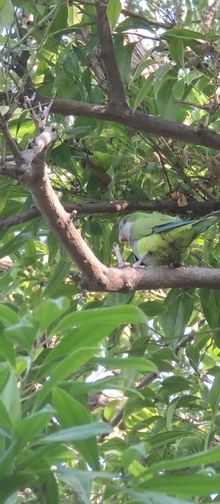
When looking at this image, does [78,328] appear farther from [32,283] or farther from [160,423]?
[32,283]

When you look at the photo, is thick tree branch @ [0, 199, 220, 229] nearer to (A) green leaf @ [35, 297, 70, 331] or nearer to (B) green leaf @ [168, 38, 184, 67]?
(B) green leaf @ [168, 38, 184, 67]

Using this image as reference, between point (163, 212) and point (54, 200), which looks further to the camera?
point (163, 212)

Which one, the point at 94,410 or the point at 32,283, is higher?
the point at 32,283

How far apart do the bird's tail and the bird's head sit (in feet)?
0.54

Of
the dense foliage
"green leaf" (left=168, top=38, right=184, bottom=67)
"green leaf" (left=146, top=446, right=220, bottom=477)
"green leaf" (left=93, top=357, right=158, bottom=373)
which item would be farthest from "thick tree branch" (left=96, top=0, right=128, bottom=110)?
"green leaf" (left=146, top=446, right=220, bottom=477)

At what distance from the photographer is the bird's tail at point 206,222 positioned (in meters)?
1.59

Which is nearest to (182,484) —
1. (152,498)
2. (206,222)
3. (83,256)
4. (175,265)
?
(152,498)

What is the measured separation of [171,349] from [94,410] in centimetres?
61

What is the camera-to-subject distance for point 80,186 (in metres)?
1.70

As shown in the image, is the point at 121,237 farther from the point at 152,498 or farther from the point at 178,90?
the point at 152,498

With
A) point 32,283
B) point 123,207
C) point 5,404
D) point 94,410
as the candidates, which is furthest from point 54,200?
point 94,410

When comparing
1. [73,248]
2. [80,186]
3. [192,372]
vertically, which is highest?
[73,248]

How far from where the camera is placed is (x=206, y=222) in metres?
1.60

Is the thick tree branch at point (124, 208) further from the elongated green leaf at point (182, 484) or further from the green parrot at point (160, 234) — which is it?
the elongated green leaf at point (182, 484)
